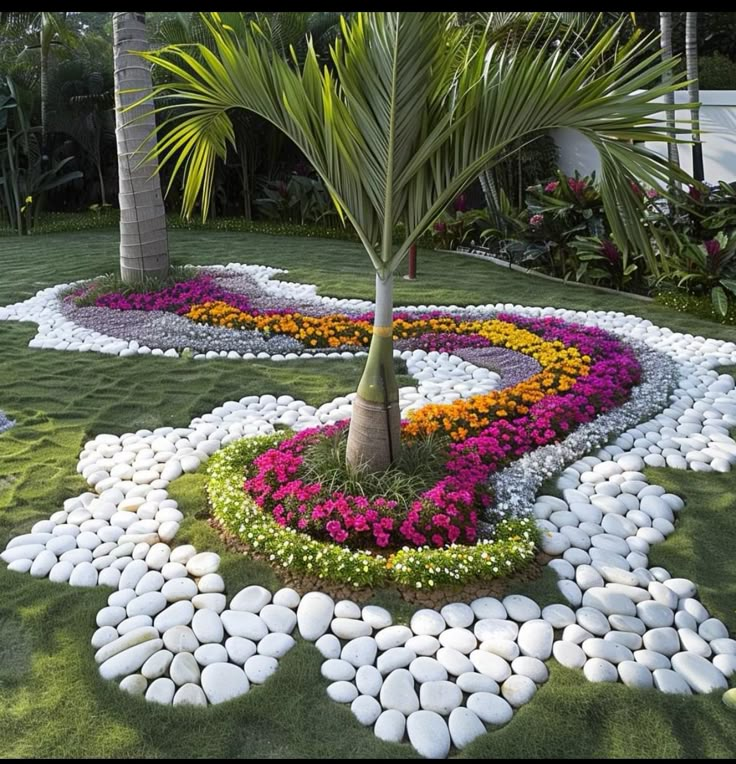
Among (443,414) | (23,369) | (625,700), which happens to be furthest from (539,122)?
(23,369)

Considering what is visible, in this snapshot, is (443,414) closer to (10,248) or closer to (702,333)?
(702,333)

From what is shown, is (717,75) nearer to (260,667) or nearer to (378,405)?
(378,405)

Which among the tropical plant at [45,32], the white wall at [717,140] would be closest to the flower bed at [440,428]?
the white wall at [717,140]

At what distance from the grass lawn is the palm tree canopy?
1563 mm

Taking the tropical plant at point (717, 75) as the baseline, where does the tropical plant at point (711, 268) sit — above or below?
below

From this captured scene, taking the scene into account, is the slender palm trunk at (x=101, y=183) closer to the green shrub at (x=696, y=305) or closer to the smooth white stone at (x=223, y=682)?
the green shrub at (x=696, y=305)

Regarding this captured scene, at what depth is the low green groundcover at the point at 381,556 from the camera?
2.73 metres

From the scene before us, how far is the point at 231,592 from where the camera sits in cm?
272

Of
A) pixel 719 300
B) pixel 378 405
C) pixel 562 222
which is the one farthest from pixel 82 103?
pixel 378 405

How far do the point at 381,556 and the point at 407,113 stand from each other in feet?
5.95

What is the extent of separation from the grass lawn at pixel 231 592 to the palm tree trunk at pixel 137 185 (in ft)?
6.80

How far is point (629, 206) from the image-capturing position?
8.70 feet

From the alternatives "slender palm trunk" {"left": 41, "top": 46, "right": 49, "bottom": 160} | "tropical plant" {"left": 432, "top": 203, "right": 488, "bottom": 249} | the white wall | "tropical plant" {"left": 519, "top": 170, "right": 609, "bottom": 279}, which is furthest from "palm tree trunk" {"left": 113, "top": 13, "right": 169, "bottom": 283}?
"slender palm trunk" {"left": 41, "top": 46, "right": 49, "bottom": 160}

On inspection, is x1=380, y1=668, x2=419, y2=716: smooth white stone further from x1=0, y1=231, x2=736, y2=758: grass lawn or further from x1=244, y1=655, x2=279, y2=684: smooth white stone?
x1=244, y1=655, x2=279, y2=684: smooth white stone
